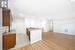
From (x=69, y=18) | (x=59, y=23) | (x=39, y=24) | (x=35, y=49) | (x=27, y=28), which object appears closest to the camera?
(x=69, y=18)

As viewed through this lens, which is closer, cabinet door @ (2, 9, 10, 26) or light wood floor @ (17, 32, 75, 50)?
cabinet door @ (2, 9, 10, 26)

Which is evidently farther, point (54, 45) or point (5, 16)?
point (54, 45)

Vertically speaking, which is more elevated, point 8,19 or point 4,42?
point 8,19

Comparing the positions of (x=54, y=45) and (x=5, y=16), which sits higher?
(x=5, y=16)

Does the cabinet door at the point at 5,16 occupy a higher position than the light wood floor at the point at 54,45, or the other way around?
the cabinet door at the point at 5,16

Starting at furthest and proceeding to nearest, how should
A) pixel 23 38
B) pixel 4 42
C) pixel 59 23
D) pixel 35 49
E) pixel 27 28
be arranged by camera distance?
pixel 27 28, pixel 23 38, pixel 35 49, pixel 59 23, pixel 4 42

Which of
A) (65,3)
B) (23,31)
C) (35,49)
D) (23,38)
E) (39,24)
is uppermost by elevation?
(65,3)

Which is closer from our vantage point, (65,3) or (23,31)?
(65,3)

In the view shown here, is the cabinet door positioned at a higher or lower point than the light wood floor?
higher

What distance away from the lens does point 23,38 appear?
4.26 meters

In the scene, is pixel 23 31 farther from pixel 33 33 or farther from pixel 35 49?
pixel 35 49

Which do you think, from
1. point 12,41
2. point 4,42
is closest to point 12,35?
point 12,41

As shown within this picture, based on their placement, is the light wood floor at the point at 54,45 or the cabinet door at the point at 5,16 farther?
the light wood floor at the point at 54,45

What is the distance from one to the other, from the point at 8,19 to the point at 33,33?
8.00 feet
